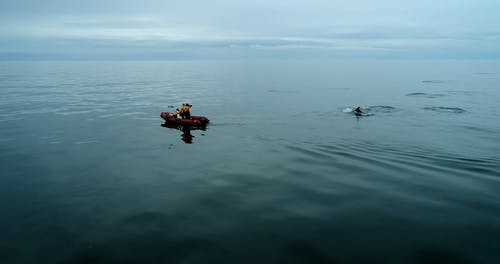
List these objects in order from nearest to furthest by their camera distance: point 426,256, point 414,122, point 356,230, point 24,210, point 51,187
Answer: point 426,256 → point 356,230 → point 24,210 → point 51,187 → point 414,122

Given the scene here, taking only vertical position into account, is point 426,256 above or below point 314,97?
below

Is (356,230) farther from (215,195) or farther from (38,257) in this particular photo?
(38,257)

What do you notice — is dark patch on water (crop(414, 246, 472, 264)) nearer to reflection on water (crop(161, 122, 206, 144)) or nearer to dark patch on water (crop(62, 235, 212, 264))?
dark patch on water (crop(62, 235, 212, 264))

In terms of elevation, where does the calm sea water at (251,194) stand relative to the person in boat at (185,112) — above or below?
below

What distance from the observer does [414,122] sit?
34.3 m

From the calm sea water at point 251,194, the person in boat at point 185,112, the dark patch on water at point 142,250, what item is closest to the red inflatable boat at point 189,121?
the person in boat at point 185,112

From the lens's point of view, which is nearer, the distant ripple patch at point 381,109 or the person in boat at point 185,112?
the person in boat at point 185,112

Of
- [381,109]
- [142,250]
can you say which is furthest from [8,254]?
[381,109]

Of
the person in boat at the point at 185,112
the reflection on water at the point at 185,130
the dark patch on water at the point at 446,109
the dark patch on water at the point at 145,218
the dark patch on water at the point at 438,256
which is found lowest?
the dark patch on water at the point at 438,256

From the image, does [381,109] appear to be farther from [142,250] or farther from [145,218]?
[142,250]

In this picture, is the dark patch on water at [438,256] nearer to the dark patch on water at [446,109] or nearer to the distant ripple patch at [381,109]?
the distant ripple patch at [381,109]

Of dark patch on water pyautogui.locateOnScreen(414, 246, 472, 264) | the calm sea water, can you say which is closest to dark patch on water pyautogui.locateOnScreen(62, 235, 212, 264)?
the calm sea water

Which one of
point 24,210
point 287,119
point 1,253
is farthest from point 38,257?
point 287,119

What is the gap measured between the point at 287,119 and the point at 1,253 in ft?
92.8
